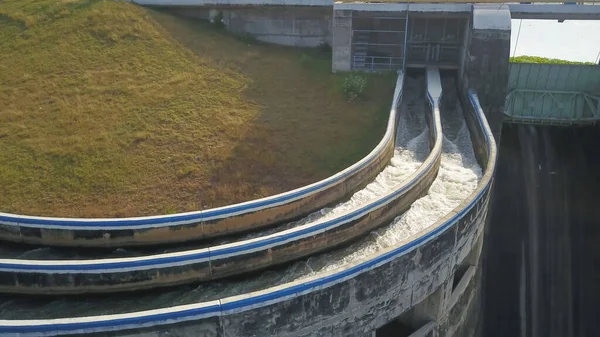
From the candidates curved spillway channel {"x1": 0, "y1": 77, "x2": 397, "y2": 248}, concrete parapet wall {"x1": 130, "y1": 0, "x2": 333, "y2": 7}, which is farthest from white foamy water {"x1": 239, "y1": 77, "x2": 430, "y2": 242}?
concrete parapet wall {"x1": 130, "y1": 0, "x2": 333, "y2": 7}

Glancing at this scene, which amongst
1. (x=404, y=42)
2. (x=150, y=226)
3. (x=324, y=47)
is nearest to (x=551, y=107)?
(x=404, y=42)

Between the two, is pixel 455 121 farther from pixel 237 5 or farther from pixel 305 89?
pixel 237 5

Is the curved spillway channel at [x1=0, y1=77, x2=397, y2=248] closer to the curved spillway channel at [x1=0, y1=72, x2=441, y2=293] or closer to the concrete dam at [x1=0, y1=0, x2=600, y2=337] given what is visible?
the concrete dam at [x1=0, y1=0, x2=600, y2=337]

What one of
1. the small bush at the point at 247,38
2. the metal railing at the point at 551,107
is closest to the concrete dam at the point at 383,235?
the metal railing at the point at 551,107

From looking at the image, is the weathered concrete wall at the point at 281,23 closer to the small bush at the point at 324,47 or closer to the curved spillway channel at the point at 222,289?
the small bush at the point at 324,47

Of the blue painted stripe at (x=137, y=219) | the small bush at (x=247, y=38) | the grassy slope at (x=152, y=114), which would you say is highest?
the small bush at (x=247, y=38)

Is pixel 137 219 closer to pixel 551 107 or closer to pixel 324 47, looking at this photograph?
pixel 324 47
